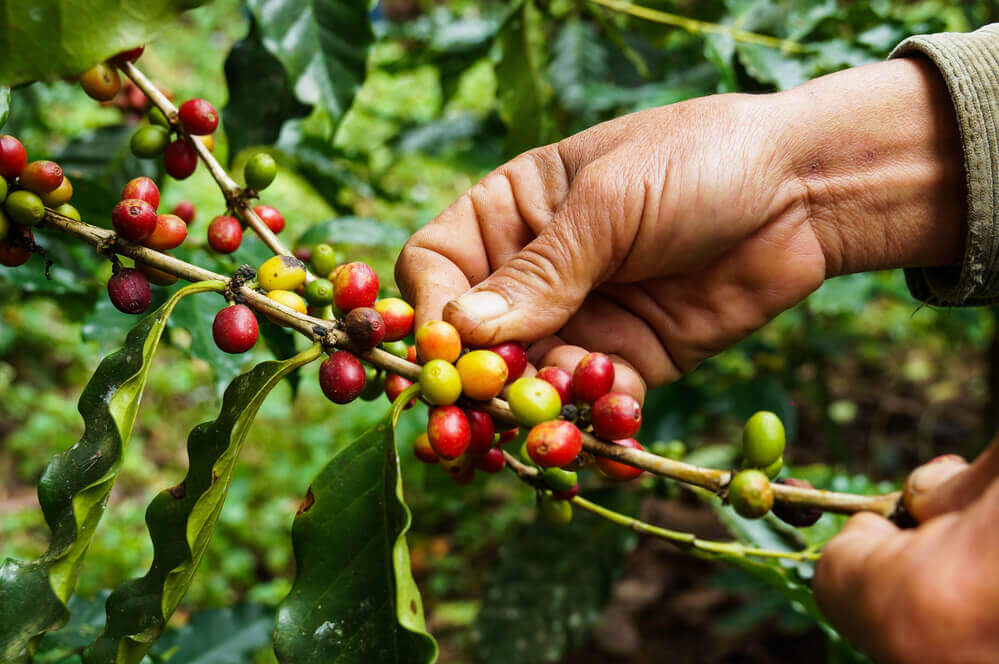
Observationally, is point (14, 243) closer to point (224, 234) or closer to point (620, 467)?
point (224, 234)

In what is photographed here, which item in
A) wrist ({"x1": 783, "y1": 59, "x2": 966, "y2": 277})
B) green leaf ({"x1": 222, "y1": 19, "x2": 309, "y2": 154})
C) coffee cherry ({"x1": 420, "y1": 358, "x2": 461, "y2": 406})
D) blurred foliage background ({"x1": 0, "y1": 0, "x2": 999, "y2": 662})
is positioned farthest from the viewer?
blurred foliage background ({"x1": 0, "y1": 0, "x2": 999, "y2": 662})

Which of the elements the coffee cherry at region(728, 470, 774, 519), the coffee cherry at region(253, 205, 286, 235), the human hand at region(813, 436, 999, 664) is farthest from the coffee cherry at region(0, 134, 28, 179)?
the human hand at region(813, 436, 999, 664)

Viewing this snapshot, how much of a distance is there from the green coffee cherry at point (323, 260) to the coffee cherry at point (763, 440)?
88 centimetres

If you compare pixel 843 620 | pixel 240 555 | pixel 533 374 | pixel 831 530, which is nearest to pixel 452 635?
pixel 240 555

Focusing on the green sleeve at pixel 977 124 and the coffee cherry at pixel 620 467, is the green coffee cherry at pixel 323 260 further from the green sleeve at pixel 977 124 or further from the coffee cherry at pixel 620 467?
the green sleeve at pixel 977 124

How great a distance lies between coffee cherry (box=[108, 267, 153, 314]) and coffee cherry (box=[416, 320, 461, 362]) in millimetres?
480

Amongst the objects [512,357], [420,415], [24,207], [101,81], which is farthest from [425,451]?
[420,415]

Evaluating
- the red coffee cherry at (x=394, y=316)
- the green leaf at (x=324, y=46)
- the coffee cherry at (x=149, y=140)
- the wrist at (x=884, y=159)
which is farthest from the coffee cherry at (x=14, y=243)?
the wrist at (x=884, y=159)

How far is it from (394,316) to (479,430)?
26 cm

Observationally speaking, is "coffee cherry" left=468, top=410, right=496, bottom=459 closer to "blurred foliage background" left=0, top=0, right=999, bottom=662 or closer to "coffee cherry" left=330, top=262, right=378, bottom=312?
"coffee cherry" left=330, top=262, right=378, bottom=312

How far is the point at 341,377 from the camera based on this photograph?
1230mm

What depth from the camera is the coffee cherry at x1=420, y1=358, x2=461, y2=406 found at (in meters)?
1.21

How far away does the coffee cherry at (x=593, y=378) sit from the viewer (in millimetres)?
1281

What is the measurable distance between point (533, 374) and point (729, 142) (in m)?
0.66
